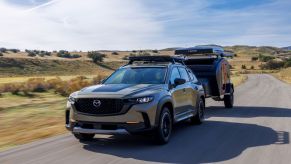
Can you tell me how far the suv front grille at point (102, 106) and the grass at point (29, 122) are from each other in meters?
2.04

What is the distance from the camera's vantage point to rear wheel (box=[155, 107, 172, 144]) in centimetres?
939

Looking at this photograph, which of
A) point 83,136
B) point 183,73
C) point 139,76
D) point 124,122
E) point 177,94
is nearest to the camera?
point 124,122

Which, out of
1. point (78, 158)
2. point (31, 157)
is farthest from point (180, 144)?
point (31, 157)

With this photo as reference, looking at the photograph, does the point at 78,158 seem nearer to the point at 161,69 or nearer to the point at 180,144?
the point at 180,144

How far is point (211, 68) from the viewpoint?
1725 cm

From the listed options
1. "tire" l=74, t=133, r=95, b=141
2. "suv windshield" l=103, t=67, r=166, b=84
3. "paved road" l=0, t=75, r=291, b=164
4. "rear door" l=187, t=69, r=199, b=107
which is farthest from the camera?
"rear door" l=187, t=69, r=199, b=107

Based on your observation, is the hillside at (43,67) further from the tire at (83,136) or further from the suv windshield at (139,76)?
the tire at (83,136)

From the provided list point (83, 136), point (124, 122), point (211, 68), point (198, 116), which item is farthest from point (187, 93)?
point (211, 68)

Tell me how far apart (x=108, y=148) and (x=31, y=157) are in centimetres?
160

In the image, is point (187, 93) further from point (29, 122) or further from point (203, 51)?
point (203, 51)

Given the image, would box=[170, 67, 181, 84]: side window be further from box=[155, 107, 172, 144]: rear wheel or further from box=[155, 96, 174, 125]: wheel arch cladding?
box=[155, 107, 172, 144]: rear wheel

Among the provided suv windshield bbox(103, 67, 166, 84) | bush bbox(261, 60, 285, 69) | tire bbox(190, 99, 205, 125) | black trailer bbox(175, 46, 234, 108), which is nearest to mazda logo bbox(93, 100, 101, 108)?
suv windshield bbox(103, 67, 166, 84)

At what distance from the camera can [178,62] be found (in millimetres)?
12508

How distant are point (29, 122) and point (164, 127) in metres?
6.04
